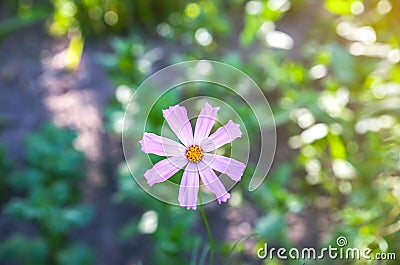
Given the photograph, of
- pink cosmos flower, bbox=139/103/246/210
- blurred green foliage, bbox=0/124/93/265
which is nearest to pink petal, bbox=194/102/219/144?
pink cosmos flower, bbox=139/103/246/210

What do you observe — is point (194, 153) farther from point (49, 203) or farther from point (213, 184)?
point (49, 203)

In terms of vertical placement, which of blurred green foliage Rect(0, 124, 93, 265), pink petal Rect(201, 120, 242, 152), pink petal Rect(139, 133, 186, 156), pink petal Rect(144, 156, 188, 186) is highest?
blurred green foliage Rect(0, 124, 93, 265)

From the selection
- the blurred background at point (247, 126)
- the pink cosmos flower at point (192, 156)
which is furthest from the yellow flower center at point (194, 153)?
the blurred background at point (247, 126)

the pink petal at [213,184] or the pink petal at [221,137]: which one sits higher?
the pink petal at [221,137]

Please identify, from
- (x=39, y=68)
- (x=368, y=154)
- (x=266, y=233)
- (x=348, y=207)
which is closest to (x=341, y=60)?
(x=368, y=154)

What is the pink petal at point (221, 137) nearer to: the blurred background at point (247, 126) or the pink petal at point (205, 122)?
the pink petal at point (205, 122)

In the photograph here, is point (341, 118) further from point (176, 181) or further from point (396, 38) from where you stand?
point (176, 181)

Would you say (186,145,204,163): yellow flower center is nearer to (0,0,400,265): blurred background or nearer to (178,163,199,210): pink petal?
(178,163,199,210): pink petal

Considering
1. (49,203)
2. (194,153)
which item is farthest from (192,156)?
(49,203)
